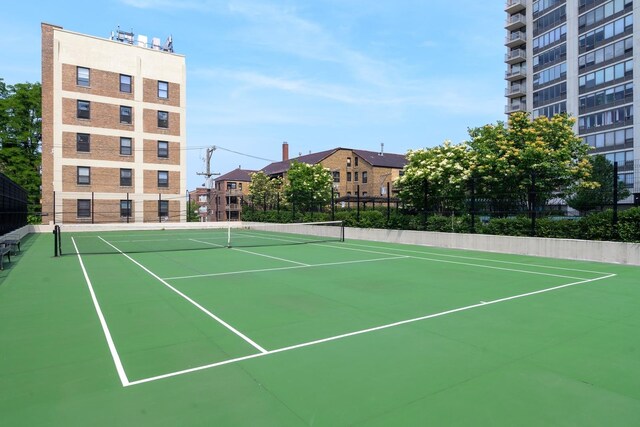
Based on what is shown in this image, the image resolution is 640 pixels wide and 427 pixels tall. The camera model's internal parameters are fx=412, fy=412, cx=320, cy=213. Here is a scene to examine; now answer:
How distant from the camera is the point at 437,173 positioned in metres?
28.8

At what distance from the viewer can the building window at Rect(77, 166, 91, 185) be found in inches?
1476

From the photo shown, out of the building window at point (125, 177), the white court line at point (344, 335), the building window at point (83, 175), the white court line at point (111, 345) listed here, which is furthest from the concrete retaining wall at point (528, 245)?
the building window at point (83, 175)

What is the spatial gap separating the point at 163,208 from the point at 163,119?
902 centimetres

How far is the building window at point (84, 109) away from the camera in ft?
123

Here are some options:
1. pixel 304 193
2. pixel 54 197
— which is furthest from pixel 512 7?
pixel 54 197

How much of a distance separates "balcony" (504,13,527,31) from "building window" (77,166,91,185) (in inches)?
2577

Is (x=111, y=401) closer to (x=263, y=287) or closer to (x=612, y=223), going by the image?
(x=263, y=287)

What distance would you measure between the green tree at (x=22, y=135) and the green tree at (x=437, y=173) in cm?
4196

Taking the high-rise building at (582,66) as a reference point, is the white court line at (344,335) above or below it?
below

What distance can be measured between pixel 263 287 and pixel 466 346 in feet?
18.0

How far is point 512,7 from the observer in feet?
218

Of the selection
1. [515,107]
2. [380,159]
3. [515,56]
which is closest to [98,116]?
[380,159]

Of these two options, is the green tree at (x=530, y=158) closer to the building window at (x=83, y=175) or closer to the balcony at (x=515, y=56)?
the building window at (x=83, y=175)

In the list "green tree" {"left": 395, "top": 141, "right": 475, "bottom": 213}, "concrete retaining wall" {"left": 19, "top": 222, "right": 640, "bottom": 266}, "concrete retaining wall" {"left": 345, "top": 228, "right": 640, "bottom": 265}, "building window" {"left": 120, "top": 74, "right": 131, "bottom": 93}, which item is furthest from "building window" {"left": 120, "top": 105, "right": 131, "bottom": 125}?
"concrete retaining wall" {"left": 345, "top": 228, "right": 640, "bottom": 265}
